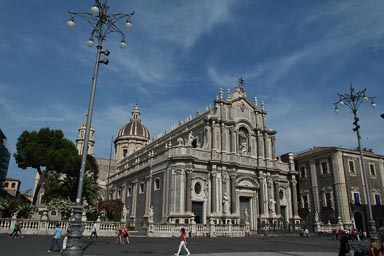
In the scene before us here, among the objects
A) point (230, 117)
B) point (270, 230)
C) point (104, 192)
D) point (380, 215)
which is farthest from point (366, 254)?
point (104, 192)

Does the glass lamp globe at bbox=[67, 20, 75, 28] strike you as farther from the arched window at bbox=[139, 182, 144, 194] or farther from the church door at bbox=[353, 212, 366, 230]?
the church door at bbox=[353, 212, 366, 230]

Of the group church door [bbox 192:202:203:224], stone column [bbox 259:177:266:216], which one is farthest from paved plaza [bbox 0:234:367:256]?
stone column [bbox 259:177:266:216]

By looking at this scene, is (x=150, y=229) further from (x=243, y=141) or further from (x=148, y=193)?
(x=243, y=141)

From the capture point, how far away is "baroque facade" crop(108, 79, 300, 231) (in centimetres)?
3500

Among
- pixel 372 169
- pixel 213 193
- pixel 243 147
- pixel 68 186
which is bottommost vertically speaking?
pixel 213 193

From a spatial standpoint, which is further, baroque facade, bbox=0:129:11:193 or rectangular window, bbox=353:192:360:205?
baroque facade, bbox=0:129:11:193

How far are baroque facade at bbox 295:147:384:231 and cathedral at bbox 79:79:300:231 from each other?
270 cm

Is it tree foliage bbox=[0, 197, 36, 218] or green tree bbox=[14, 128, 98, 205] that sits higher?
green tree bbox=[14, 128, 98, 205]

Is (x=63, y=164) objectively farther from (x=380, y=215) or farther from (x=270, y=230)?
(x=380, y=215)

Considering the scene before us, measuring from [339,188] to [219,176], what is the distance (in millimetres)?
15456

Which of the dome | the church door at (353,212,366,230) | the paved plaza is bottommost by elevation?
the paved plaza

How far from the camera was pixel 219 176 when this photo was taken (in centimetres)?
3712

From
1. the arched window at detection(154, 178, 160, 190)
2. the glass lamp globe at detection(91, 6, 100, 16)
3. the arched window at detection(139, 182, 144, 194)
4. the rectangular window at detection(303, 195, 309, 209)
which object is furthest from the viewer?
the rectangular window at detection(303, 195, 309, 209)

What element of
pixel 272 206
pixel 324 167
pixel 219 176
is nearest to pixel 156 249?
pixel 219 176
